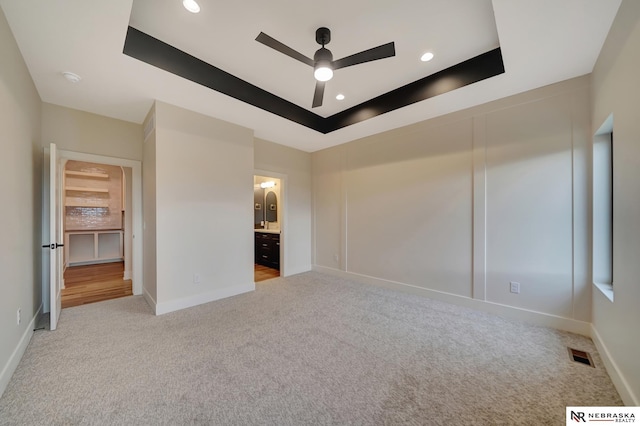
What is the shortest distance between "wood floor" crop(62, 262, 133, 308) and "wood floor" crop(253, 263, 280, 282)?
2028 mm

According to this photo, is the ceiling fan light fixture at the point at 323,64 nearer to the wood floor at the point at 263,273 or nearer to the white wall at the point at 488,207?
the white wall at the point at 488,207

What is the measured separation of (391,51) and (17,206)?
347cm

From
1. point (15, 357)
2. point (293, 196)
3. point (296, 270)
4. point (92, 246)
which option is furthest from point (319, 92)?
point (92, 246)

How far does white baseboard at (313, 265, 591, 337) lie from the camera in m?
2.46

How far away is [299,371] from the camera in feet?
6.06

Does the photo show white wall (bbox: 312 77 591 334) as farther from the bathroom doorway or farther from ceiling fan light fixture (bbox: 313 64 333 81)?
ceiling fan light fixture (bbox: 313 64 333 81)

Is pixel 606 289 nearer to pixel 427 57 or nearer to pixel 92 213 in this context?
pixel 427 57

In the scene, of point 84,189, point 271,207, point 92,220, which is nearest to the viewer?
point 84,189

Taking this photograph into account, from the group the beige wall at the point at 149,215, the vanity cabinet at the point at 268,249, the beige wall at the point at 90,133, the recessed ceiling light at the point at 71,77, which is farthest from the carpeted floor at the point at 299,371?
the recessed ceiling light at the point at 71,77

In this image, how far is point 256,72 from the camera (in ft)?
9.03

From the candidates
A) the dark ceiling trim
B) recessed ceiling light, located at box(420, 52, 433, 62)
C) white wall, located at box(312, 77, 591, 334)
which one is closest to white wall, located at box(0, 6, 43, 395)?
the dark ceiling trim

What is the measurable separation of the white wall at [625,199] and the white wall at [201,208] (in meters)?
3.93

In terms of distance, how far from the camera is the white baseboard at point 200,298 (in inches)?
116

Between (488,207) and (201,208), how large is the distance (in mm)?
3887
